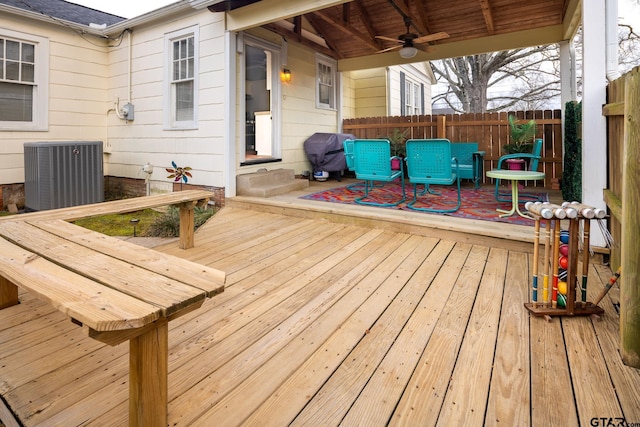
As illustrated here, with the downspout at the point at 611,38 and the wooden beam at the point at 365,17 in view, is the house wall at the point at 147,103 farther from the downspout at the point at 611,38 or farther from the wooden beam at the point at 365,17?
the downspout at the point at 611,38

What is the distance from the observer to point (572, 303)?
6.53 ft

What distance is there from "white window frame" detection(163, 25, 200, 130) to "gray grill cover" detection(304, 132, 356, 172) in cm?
225

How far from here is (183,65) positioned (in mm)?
5715

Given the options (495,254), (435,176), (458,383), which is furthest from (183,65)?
(458,383)

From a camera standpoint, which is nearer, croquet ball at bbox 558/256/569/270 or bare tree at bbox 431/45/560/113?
croquet ball at bbox 558/256/569/270

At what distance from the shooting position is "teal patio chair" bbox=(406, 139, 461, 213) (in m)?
4.09

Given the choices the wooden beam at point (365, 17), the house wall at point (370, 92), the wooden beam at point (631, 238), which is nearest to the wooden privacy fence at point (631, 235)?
the wooden beam at point (631, 238)

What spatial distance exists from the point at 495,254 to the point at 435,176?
135 cm

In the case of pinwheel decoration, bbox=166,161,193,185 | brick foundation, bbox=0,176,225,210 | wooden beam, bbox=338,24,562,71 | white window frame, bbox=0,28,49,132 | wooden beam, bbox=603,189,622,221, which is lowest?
wooden beam, bbox=603,189,622,221

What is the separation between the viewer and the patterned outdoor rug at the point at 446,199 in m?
4.02

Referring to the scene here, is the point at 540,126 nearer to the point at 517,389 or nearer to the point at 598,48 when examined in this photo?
the point at 598,48

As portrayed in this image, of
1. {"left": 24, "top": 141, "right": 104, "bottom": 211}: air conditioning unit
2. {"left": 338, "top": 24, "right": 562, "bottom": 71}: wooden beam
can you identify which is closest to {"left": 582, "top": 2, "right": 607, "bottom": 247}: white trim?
{"left": 338, "top": 24, "right": 562, "bottom": 71}: wooden beam

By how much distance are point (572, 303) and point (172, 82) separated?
19.6 ft

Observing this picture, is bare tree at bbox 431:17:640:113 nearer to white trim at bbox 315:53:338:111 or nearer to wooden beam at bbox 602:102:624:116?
white trim at bbox 315:53:338:111
